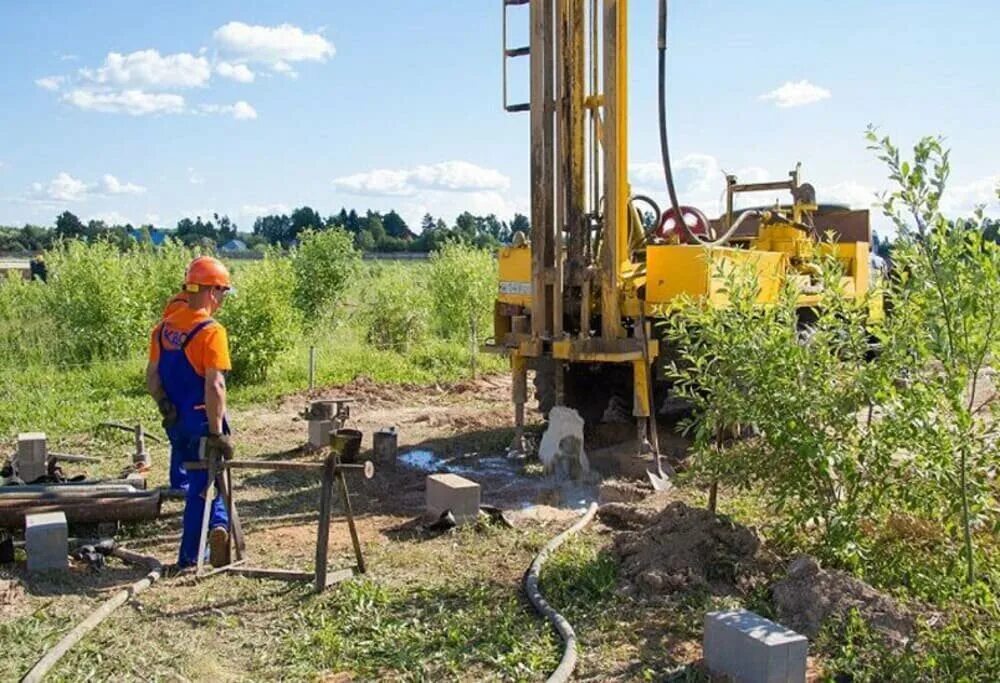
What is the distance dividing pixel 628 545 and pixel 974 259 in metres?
2.43

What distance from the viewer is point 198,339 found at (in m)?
5.80

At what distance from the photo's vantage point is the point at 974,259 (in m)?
4.62

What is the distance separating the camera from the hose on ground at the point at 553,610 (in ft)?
14.2

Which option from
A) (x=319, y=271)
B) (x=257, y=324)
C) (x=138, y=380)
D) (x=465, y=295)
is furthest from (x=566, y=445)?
(x=319, y=271)

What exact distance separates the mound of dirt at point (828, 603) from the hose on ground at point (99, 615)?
10.9 feet

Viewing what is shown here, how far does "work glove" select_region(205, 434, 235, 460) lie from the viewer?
5641 millimetres

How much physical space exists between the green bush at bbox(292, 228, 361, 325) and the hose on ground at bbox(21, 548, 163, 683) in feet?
41.4

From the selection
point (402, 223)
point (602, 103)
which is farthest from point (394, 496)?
point (402, 223)

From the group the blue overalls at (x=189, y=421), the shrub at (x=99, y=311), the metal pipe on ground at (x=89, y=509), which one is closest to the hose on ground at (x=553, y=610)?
the blue overalls at (x=189, y=421)

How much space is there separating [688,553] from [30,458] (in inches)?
193

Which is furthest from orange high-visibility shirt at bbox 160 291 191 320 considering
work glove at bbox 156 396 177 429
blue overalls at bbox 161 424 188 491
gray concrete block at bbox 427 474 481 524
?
gray concrete block at bbox 427 474 481 524

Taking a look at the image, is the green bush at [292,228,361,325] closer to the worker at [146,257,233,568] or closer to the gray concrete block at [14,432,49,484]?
the gray concrete block at [14,432,49,484]

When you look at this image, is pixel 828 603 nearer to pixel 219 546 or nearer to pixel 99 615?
pixel 219 546

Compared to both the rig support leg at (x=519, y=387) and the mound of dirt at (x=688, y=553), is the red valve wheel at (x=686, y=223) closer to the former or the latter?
the rig support leg at (x=519, y=387)
